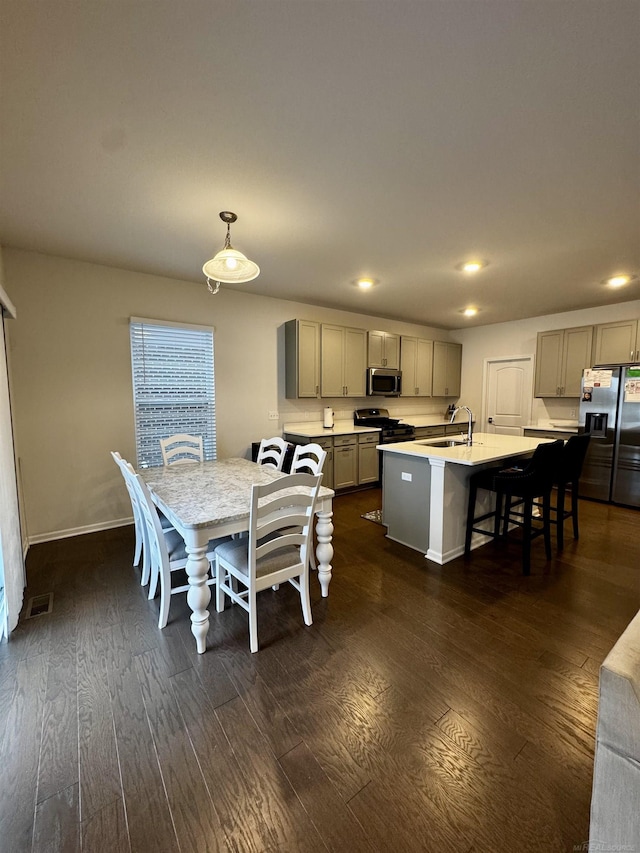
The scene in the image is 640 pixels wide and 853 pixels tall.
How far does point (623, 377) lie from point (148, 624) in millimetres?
5640

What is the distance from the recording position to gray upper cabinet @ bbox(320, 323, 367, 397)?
4926 mm

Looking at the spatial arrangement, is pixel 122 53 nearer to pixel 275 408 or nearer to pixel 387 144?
pixel 387 144

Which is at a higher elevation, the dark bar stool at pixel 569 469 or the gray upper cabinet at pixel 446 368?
→ the gray upper cabinet at pixel 446 368

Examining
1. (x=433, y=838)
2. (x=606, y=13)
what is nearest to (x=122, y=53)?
(x=606, y=13)

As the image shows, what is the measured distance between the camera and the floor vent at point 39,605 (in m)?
2.26

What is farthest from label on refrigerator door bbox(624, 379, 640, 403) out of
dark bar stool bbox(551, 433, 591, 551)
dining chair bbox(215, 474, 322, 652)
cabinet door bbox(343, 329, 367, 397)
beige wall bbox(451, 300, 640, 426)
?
dining chair bbox(215, 474, 322, 652)

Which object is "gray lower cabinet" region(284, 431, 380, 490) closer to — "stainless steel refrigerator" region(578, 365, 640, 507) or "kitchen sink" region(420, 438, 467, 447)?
"kitchen sink" region(420, 438, 467, 447)

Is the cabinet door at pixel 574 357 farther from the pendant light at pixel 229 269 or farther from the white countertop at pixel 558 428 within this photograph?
the pendant light at pixel 229 269

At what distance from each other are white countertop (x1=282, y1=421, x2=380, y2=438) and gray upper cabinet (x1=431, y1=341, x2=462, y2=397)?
203 cm

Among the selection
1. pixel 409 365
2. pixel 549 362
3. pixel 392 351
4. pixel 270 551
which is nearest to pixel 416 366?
pixel 409 365

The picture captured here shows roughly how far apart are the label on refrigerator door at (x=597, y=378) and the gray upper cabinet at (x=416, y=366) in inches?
91.7

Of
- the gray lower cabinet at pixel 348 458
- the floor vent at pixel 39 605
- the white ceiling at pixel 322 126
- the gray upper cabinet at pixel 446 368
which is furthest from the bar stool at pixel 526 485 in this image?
the gray upper cabinet at pixel 446 368

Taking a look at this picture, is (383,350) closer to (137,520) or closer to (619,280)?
(619,280)

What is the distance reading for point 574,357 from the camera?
514 centimetres
